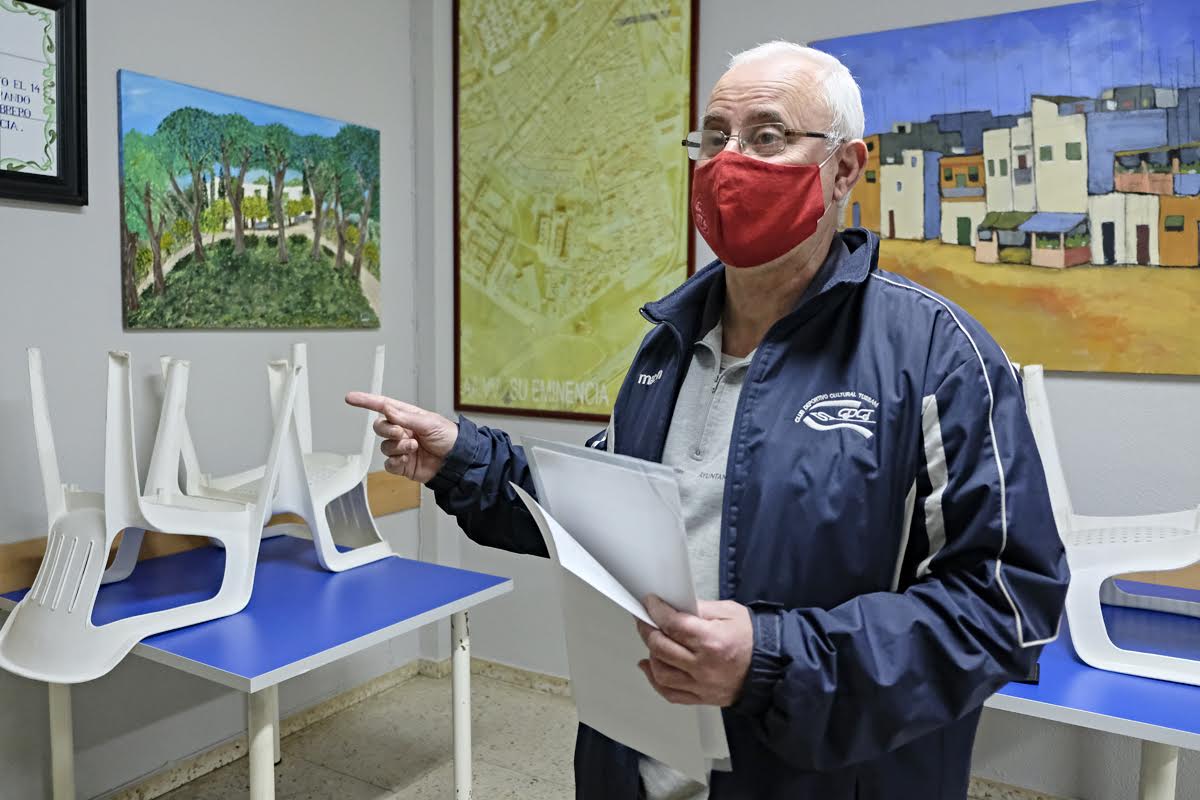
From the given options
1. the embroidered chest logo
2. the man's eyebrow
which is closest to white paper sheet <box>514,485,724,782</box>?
the embroidered chest logo

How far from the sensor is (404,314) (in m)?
3.39

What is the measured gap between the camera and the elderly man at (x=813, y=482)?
2.98 ft

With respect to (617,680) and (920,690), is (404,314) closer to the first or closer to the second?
(617,680)

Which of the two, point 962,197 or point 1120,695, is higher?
point 962,197

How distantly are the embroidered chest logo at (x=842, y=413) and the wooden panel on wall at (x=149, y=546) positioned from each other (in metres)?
2.02

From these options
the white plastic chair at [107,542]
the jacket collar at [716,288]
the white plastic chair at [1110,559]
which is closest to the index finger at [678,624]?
the jacket collar at [716,288]

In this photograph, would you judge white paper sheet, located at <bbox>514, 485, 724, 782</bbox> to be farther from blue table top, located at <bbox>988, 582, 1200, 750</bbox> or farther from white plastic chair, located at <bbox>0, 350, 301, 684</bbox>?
white plastic chair, located at <bbox>0, 350, 301, 684</bbox>

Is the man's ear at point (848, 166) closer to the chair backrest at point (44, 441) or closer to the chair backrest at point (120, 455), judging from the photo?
the chair backrest at point (120, 455)

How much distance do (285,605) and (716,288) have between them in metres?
1.39

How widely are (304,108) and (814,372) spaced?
2.40 m

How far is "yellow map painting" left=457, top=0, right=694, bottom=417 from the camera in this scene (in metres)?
2.96

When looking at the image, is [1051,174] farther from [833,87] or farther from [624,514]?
[624,514]

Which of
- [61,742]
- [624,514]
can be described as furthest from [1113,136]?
[61,742]

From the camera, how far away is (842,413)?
1.04 metres
